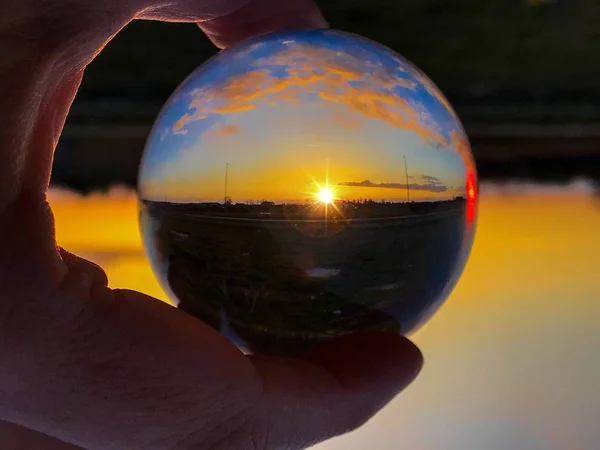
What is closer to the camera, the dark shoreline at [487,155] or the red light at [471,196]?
the red light at [471,196]

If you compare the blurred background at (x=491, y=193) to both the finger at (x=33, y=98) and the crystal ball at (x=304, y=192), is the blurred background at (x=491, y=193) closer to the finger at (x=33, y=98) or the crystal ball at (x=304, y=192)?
the crystal ball at (x=304, y=192)

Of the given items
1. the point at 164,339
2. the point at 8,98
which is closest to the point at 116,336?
the point at 164,339

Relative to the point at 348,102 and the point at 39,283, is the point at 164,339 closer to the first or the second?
the point at 39,283

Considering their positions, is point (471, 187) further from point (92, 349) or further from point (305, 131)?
point (92, 349)

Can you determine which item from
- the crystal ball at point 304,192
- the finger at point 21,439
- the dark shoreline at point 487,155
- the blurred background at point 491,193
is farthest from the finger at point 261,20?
the dark shoreline at point 487,155

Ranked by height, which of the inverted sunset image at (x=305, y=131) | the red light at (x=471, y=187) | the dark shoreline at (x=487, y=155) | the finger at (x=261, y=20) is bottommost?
the red light at (x=471, y=187)

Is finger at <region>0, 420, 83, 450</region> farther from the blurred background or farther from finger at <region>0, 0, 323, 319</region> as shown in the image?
the blurred background

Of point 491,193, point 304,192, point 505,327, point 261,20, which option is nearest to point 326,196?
point 304,192
